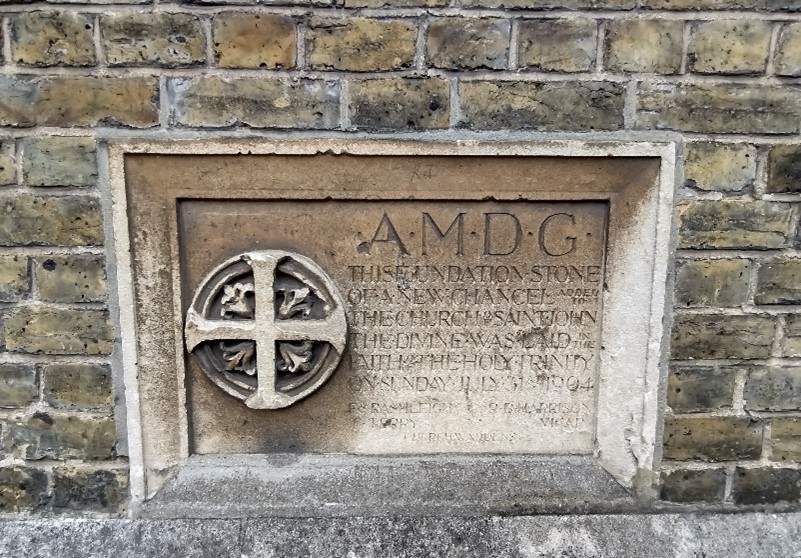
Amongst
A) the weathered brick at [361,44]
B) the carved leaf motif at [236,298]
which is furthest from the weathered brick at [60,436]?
the weathered brick at [361,44]

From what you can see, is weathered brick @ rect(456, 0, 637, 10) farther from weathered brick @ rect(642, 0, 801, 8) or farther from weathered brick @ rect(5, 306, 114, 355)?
weathered brick @ rect(5, 306, 114, 355)

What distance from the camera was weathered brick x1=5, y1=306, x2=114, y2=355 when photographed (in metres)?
1.52

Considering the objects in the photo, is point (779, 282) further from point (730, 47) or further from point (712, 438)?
point (730, 47)

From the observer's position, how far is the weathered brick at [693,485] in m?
1.66

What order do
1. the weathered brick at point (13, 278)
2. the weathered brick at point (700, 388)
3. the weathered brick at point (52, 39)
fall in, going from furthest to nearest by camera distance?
1. the weathered brick at point (700, 388)
2. the weathered brick at point (13, 278)
3. the weathered brick at point (52, 39)

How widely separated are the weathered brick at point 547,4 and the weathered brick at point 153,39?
63 centimetres

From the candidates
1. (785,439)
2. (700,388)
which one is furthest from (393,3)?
(785,439)

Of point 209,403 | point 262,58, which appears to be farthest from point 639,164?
point 209,403

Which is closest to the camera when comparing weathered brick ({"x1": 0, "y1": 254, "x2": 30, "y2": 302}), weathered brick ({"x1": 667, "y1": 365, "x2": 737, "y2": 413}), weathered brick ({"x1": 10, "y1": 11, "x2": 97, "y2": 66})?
weathered brick ({"x1": 10, "y1": 11, "x2": 97, "y2": 66})

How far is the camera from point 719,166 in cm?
148

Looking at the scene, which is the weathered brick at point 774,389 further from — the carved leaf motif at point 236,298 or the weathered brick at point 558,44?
the carved leaf motif at point 236,298

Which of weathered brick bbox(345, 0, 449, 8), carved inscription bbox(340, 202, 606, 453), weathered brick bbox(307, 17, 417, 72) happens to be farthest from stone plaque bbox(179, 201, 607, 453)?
weathered brick bbox(345, 0, 449, 8)

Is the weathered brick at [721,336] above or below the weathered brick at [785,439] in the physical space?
above

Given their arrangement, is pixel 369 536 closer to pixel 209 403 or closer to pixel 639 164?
pixel 209 403
